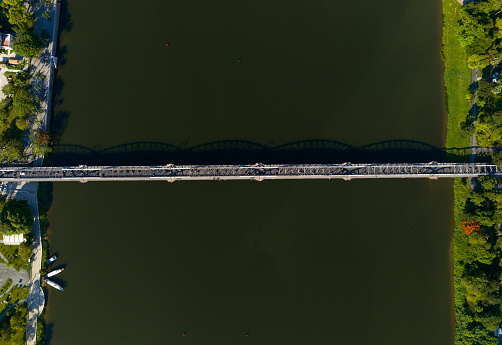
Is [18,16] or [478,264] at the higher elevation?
[18,16]

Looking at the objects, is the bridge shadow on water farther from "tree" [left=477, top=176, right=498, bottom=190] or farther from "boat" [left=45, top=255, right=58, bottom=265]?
"boat" [left=45, top=255, right=58, bottom=265]

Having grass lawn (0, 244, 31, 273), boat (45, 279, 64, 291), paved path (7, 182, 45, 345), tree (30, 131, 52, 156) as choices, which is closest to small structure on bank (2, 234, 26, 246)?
grass lawn (0, 244, 31, 273)

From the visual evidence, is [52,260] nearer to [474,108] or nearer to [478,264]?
[478,264]

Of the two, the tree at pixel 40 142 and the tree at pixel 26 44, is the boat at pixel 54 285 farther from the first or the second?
the tree at pixel 26 44

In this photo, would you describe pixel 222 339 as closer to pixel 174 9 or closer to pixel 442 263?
pixel 442 263

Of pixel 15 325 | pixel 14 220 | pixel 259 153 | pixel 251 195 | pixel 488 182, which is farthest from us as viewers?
pixel 259 153

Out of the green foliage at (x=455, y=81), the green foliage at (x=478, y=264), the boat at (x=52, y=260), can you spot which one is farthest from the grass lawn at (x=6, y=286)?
the green foliage at (x=455, y=81)

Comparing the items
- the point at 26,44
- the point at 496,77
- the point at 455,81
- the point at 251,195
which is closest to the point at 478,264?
the point at 455,81
